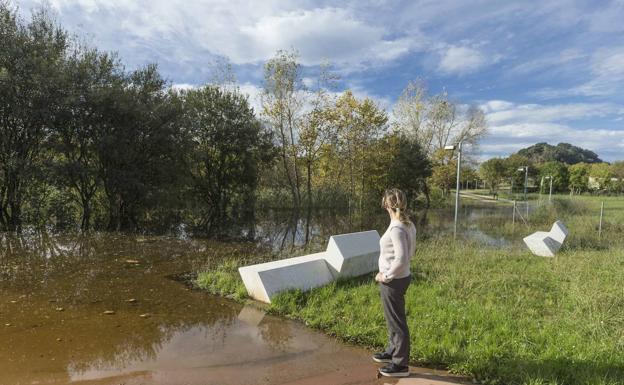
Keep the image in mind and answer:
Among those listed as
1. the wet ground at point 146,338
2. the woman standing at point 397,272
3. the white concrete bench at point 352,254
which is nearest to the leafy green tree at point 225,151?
the wet ground at point 146,338

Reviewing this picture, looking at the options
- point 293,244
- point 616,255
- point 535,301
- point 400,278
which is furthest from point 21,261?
point 616,255

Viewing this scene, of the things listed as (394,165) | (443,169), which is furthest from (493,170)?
(394,165)

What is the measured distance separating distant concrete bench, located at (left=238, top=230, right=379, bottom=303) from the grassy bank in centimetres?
20

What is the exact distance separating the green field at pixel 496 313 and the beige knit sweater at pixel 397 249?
3.54ft

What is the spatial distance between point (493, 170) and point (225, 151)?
43147 millimetres

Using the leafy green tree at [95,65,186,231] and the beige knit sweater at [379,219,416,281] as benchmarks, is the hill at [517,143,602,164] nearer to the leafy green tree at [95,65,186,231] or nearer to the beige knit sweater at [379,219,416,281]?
the leafy green tree at [95,65,186,231]

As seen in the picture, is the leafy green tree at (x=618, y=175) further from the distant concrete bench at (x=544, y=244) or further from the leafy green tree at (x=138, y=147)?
the leafy green tree at (x=138, y=147)

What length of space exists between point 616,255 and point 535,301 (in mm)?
4469

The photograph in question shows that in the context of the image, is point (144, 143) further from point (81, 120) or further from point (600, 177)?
point (600, 177)

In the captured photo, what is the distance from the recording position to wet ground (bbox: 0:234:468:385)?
3.46 metres

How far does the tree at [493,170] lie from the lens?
53.6 m

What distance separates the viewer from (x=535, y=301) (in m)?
5.36

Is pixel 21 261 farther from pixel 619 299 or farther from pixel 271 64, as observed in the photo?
pixel 271 64

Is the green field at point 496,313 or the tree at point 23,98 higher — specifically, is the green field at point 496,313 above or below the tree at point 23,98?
below
